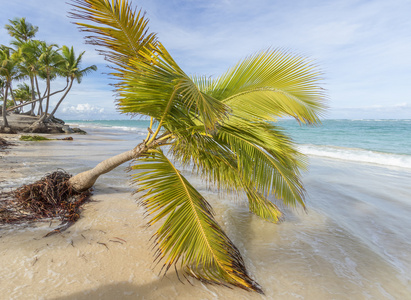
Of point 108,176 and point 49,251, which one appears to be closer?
point 49,251

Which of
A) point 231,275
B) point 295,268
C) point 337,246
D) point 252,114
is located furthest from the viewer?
point 337,246

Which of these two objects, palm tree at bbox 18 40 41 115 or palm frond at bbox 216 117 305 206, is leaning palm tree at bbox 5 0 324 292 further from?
palm tree at bbox 18 40 41 115

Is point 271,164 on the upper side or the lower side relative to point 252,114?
lower

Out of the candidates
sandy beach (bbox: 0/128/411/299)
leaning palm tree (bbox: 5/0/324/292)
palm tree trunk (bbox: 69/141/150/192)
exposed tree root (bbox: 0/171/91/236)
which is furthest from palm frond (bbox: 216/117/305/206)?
exposed tree root (bbox: 0/171/91/236)

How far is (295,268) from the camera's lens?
277 cm

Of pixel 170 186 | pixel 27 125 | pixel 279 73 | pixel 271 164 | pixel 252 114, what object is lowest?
pixel 27 125

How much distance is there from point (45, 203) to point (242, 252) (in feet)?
10.6

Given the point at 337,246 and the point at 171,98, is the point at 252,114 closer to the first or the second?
the point at 171,98

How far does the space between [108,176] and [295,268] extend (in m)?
5.21

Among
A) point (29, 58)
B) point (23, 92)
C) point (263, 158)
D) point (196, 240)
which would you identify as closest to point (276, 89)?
point (263, 158)

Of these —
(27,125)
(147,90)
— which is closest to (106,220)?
(147,90)

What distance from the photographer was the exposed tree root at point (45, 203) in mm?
3303

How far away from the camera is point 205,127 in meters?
2.15

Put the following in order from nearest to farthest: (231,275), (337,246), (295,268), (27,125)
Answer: (231,275)
(295,268)
(337,246)
(27,125)
